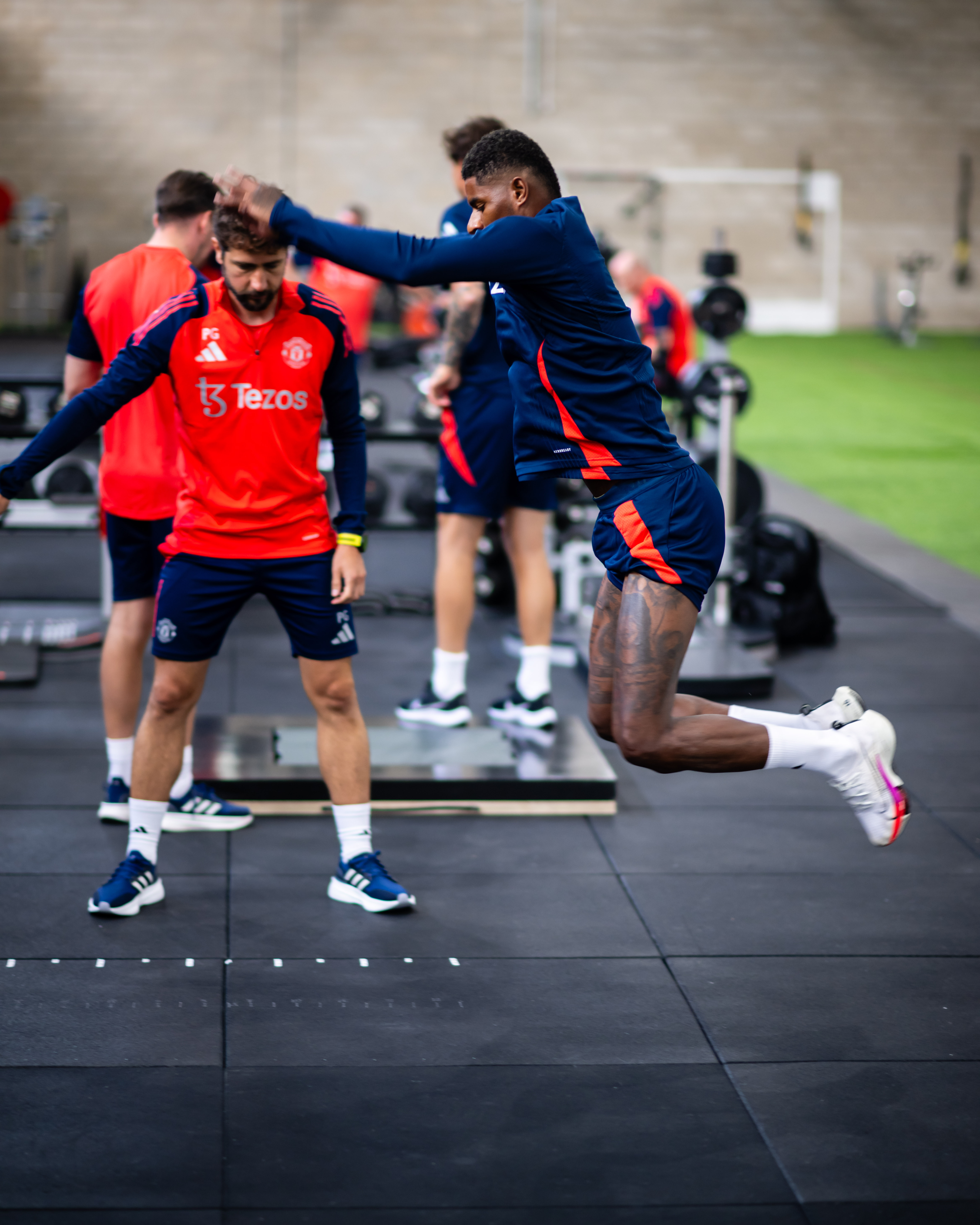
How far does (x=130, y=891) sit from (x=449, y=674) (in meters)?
1.65

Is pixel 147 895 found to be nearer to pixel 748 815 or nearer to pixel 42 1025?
pixel 42 1025

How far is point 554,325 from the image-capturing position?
2.65 meters

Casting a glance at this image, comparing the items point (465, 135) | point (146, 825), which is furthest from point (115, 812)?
point (465, 135)

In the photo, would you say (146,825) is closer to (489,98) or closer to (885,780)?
(885,780)

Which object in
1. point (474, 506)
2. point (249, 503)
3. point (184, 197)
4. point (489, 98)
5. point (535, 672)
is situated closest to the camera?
point (249, 503)

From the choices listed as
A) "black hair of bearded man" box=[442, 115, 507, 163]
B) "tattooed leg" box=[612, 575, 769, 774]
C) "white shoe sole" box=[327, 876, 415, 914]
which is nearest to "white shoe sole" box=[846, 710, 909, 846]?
"tattooed leg" box=[612, 575, 769, 774]

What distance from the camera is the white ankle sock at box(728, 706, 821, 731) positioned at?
2949 mm

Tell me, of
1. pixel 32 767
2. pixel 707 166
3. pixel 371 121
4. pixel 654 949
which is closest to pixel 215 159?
pixel 371 121

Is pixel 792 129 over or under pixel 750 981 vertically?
over

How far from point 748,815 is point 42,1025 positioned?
6.99ft

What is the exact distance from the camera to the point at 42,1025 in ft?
8.94

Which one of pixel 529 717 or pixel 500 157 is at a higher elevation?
pixel 500 157

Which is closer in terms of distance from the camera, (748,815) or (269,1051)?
(269,1051)

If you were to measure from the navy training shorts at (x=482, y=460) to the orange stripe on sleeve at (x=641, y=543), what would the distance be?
1.62 meters
